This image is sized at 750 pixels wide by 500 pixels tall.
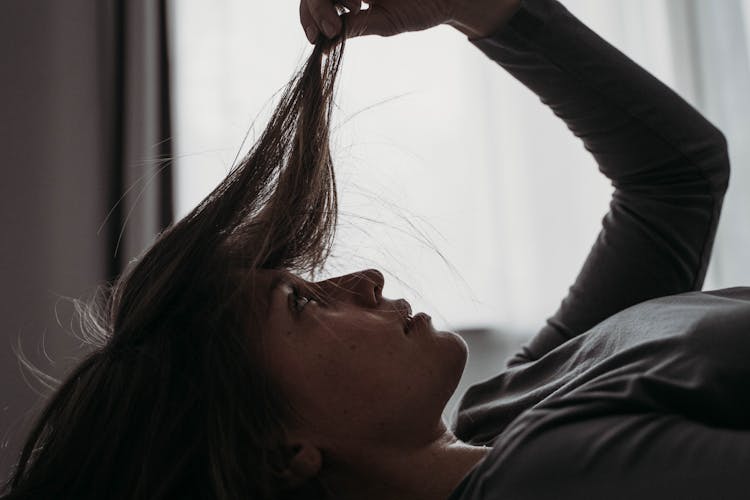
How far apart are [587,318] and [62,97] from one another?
1559 millimetres

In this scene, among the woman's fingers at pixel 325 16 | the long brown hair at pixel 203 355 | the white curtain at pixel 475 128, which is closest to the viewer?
the long brown hair at pixel 203 355

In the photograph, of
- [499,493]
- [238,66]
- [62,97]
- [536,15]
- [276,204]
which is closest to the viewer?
[499,493]

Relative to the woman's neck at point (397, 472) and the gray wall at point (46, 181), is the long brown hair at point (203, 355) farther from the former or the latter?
the gray wall at point (46, 181)

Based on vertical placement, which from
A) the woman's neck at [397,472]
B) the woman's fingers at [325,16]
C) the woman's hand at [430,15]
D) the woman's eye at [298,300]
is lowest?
the woman's neck at [397,472]

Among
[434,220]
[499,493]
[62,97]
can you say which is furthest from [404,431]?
[62,97]

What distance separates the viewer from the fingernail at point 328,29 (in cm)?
87

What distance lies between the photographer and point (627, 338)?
2.48 ft

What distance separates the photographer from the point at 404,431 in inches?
30.7

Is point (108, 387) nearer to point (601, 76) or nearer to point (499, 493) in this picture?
point (499, 493)

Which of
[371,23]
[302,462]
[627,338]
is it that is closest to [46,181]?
[371,23]

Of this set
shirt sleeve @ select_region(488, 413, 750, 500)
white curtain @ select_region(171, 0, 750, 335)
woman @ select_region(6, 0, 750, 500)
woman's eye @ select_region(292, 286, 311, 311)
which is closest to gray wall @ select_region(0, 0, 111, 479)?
Answer: white curtain @ select_region(171, 0, 750, 335)

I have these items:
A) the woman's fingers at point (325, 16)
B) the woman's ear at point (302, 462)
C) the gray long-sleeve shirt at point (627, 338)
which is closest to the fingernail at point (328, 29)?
the woman's fingers at point (325, 16)

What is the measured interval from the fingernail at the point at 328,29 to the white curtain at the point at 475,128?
1152 millimetres

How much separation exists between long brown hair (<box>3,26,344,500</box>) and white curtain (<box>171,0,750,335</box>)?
3.74 feet
